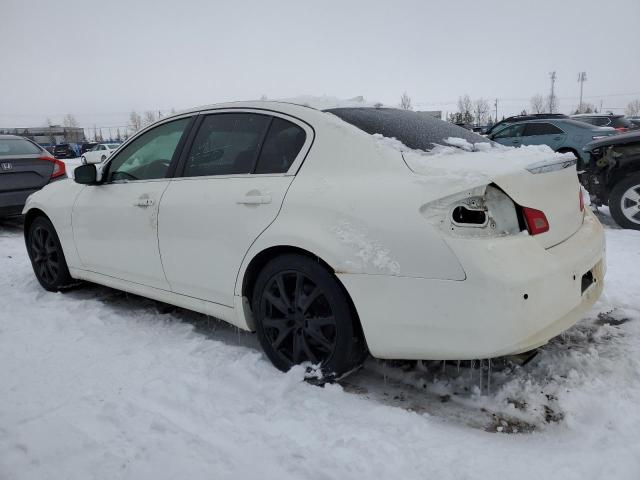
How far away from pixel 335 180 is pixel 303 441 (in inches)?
49.9

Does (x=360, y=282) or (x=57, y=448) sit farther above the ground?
(x=360, y=282)

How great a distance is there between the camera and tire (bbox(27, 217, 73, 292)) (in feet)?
14.6

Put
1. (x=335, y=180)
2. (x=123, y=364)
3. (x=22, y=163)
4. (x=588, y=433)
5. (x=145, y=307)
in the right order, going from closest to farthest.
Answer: (x=588, y=433)
(x=335, y=180)
(x=123, y=364)
(x=145, y=307)
(x=22, y=163)

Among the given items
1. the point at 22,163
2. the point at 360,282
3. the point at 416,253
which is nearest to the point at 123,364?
the point at 360,282

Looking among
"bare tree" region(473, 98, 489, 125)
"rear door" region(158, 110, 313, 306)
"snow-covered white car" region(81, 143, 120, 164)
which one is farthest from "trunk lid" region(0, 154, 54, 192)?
"bare tree" region(473, 98, 489, 125)

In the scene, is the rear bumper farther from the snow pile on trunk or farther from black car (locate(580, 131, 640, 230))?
black car (locate(580, 131, 640, 230))

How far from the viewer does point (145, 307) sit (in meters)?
4.12

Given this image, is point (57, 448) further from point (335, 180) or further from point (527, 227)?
point (527, 227)

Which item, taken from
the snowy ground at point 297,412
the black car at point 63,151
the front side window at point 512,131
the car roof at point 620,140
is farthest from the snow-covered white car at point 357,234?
the black car at point 63,151

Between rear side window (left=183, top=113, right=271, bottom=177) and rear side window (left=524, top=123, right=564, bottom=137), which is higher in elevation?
rear side window (left=183, top=113, right=271, bottom=177)

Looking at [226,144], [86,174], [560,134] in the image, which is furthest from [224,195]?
[560,134]

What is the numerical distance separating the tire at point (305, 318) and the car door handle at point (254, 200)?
33 cm

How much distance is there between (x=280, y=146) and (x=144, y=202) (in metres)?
1.17

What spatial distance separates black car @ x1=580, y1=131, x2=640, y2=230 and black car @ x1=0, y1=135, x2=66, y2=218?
26.2 feet
